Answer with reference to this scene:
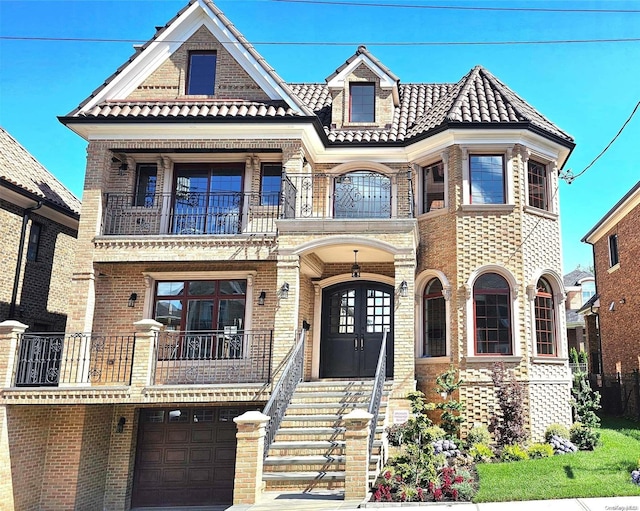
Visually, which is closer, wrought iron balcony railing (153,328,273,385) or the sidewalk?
the sidewalk

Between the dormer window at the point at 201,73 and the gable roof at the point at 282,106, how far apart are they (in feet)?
1.45

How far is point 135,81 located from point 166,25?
1657mm

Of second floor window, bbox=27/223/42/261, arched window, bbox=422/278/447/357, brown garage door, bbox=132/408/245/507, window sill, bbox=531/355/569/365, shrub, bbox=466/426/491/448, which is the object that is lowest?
brown garage door, bbox=132/408/245/507

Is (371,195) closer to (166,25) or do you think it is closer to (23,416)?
(166,25)

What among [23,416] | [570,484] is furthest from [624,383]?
[23,416]

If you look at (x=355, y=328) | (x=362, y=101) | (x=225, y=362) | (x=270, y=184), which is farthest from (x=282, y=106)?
(x=225, y=362)

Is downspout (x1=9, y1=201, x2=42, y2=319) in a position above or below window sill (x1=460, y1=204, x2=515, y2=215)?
below

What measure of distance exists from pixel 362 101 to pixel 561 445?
405 inches

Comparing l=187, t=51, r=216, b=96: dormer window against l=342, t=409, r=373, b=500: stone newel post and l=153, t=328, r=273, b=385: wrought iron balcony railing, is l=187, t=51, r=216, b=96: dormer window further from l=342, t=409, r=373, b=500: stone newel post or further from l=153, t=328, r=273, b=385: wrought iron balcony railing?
l=342, t=409, r=373, b=500: stone newel post

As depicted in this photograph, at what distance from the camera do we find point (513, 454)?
11.8m

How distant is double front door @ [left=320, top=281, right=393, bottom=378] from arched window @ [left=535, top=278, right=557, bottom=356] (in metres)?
3.59

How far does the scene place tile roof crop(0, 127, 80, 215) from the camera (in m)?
16.0

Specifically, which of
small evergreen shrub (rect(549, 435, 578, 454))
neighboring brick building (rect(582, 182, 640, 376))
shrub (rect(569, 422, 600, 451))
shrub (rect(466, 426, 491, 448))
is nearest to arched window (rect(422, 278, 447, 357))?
shrub (rect(466, 426, 491, 448))

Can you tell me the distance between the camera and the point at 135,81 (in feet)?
50.1
